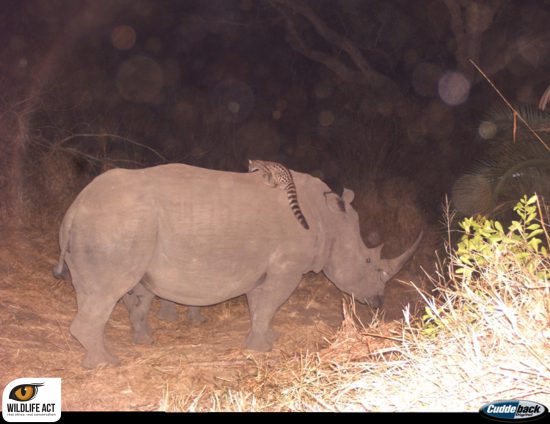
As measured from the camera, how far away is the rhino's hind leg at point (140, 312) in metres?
7.45

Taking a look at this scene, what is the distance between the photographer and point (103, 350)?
6.34 meters

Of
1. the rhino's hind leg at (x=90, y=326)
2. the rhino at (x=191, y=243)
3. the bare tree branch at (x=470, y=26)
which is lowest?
the rhino's hind leg at (x=90, y=326)

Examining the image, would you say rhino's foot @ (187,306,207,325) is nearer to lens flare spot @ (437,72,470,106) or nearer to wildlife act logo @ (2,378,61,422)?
wildlife act logo @ (2,378,61,422)

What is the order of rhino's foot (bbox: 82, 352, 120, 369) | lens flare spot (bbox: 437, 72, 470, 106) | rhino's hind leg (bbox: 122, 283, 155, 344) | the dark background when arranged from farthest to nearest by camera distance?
lens flare spot (bbox: 437, 72, 470, 106)
the dark background
rhino's hind leg (bbox: 122, 283, 155, 344)
rhino's foot (bbox: 82, 352, 120, 369)

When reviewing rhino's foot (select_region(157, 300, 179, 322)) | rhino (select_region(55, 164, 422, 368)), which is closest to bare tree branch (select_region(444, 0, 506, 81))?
rhino (select_region(55, 164, 422, 368))

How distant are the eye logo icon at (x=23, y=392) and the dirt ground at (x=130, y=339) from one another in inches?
35.7

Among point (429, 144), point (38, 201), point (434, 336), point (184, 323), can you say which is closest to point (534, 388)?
point (434, 336)

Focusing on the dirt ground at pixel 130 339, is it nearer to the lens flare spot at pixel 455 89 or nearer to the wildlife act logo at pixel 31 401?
the wildlife act logo at pixel 31 401

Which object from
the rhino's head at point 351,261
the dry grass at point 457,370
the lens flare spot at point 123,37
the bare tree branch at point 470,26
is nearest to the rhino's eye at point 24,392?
the dry grass at point 457,370

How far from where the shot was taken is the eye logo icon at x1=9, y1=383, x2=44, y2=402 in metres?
3.57

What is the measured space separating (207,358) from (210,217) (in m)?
1.37

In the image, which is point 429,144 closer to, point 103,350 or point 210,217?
point 210,217

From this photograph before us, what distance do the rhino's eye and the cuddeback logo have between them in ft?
7.35

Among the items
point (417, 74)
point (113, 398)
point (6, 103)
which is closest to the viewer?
point (113, 398)
